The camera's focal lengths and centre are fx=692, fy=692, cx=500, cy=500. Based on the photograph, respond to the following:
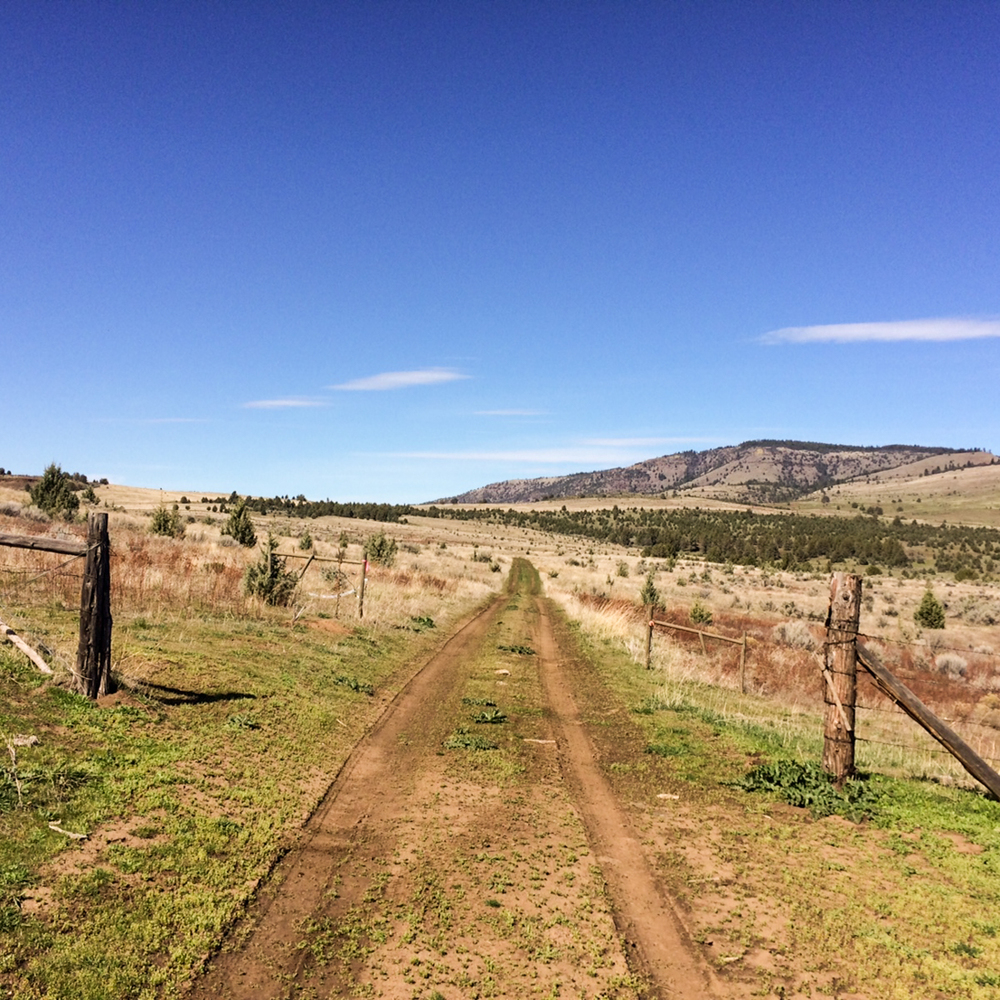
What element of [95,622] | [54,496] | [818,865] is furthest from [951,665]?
[54,496]

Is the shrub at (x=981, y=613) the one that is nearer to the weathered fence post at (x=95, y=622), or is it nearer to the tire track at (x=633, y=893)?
the tire track at (x=633, y=893)

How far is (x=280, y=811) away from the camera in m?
7.84

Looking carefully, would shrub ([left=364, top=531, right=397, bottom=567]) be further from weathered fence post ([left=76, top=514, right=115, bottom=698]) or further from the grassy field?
weathered fence post ([left=76, top=514, right=115, bottom=698])

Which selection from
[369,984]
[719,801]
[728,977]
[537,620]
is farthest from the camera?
[537,620]

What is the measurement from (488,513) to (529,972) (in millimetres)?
176491

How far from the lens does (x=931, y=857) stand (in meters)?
7.56

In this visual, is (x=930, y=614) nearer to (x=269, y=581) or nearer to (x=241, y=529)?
(x=269, y=581)

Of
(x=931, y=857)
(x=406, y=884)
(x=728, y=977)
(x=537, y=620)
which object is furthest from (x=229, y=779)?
(x=537, y=620)

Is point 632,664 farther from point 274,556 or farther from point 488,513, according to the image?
point 488,513

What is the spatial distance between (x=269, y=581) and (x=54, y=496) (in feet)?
80.4

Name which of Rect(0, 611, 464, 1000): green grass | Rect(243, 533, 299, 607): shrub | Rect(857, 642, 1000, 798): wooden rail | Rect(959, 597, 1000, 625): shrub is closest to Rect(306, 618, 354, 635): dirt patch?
Rect(243, 533, 299, 607): shrub

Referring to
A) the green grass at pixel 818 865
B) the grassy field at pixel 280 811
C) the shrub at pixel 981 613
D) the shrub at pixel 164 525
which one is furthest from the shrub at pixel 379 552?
the shrub at pixel 981 613

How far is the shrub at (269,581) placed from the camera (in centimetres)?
2103

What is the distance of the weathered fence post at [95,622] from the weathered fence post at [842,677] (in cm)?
981
